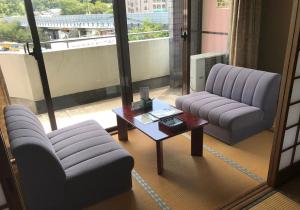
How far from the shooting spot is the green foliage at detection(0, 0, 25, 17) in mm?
2531

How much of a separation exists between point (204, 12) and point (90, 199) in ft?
11.2

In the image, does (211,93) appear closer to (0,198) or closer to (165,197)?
(165,197)

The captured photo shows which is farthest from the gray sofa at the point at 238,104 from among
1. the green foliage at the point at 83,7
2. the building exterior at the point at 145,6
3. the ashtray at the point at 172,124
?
the green foliage at the point at 83,7

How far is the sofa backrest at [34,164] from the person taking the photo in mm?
1646

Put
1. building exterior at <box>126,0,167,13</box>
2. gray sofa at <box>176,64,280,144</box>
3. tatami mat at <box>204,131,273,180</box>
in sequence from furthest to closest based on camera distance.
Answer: building exterior at <box>126,0,167,13</box>
gray sofa at <box>176,64,280,144</box>
tatami mat at <box>204,131,273,180</box>

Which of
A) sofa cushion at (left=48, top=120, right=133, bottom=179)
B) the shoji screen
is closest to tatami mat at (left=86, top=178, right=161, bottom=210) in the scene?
sofa cushion at (left=48, top=120, right=133, bottom=179)

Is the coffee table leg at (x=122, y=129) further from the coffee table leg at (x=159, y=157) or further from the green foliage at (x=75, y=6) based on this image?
the green foliage at (x=75, y=6)

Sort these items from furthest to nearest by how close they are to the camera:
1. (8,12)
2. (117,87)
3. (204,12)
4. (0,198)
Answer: (204,12) → (117,87) → (8,12) → (0,198)

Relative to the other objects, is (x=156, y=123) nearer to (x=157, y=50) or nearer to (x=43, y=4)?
(x=43, y=4)

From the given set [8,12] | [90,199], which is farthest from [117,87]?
[90,199]

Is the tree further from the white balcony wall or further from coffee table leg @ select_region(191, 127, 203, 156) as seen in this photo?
coffee table leg @ select_region(191, 127, 203, 156)

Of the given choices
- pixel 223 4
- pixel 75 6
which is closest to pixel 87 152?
pixel 75 6

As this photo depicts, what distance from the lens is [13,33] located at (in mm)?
2650

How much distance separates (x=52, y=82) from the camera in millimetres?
3264
